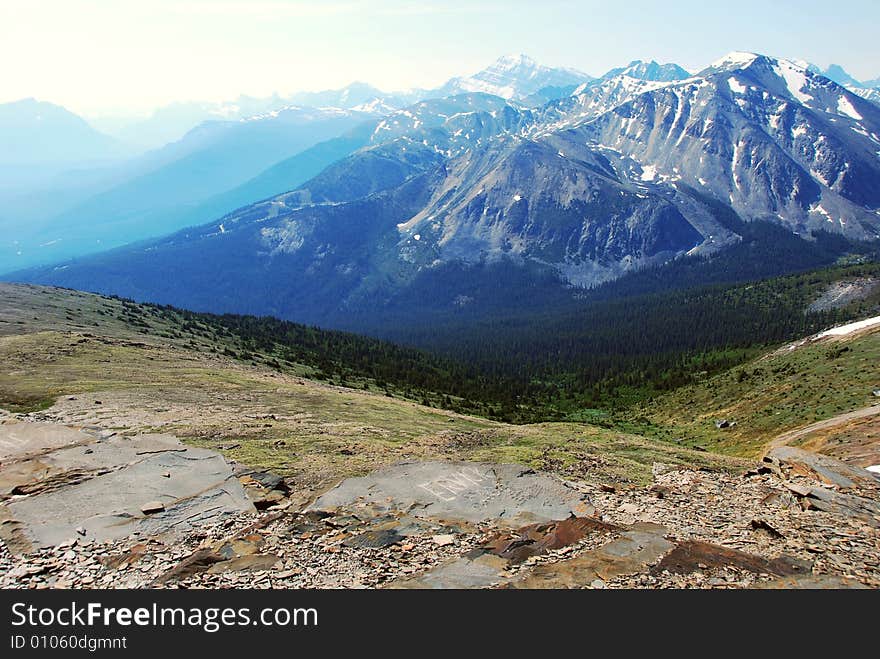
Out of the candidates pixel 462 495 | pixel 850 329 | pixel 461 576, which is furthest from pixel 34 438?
pixel 850 329

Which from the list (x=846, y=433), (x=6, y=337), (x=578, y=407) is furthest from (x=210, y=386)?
(x=578, y=407)

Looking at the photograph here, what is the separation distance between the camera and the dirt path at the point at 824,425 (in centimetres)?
4916

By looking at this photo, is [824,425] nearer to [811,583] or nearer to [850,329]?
[811,583]

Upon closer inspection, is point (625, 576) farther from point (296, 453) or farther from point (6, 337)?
point (6, 337)

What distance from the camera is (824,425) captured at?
168 feet

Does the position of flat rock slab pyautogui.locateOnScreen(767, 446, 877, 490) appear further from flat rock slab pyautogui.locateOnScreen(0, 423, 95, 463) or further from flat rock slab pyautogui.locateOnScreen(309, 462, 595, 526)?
flat rock slab pyautogui.locateOnScreen(0, 423, 95, 463)

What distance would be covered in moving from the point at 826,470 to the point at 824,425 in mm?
27543

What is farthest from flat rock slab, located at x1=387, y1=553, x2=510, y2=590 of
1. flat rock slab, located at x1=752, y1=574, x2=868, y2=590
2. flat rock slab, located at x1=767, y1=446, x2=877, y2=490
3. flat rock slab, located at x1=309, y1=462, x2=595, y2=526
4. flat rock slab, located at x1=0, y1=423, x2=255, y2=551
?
flat rock slab, located at x1=767, y1=446, x2=877, y2=490

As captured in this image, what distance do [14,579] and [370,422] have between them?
25.6 m

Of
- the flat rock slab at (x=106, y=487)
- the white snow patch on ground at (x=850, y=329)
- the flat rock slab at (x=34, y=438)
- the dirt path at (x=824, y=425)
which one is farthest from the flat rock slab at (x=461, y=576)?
the white snow patch on ground at (x=850, y=329)

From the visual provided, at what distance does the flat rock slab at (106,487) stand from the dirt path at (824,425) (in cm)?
4825

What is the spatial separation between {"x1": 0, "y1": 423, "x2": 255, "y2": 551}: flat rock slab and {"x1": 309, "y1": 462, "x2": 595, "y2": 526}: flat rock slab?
504 cm

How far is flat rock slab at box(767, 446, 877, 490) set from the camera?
28047 mm

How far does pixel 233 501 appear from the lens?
22.6m
